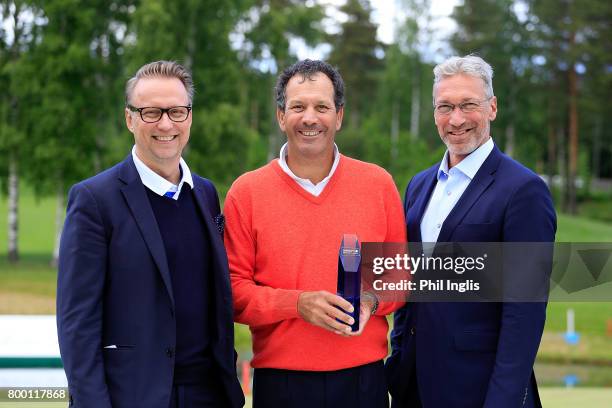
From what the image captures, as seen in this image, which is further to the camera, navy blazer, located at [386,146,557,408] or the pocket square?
the pocket square

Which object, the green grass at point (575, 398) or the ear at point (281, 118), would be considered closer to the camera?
the ear at point (281, 118)

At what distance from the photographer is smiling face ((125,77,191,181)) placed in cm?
304

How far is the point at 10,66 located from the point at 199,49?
16.8 feet

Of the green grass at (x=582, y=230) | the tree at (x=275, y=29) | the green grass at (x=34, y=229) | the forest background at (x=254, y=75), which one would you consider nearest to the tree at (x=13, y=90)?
the forest background at (x=254, y=75)

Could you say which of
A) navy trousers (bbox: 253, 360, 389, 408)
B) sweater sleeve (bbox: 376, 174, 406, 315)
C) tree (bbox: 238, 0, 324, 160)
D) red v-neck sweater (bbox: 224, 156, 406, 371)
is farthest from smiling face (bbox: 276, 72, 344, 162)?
tree (bbox: 238, 0, 324, 160)

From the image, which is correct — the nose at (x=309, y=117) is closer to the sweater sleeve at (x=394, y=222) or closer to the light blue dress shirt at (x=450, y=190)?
the sweater sleeve at (x=394, y=222)

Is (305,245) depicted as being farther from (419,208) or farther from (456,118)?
(456,118)

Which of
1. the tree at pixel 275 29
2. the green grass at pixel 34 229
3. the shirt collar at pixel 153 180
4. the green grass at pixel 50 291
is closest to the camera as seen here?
the shirt collar at pixel 153 180

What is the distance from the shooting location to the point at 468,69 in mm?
3291

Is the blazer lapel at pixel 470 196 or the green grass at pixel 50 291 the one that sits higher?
the blazer lapel at pixel 470 196

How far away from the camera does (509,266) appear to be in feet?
10.3

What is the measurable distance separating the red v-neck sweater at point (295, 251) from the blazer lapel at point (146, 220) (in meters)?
0.45

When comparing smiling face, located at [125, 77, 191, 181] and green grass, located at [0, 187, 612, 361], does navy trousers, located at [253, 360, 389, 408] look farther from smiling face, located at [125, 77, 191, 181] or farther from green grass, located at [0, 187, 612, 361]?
green grass, located at [0, 187, 612, 361]

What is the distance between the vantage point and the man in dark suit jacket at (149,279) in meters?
2.80
